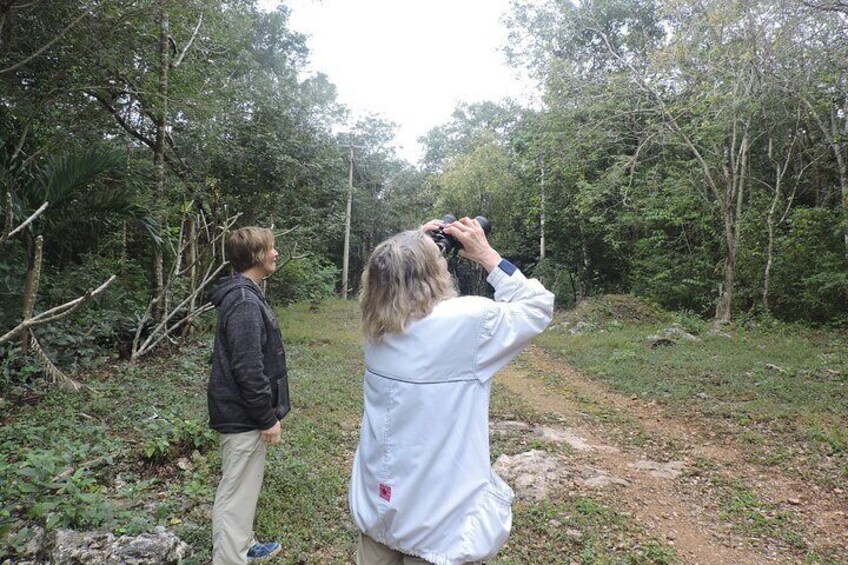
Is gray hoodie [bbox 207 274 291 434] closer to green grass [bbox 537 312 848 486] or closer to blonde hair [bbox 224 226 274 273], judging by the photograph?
blonde hair [bbox 224 226 274 273]

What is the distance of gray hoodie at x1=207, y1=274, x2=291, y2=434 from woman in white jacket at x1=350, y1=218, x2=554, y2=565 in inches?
42.4

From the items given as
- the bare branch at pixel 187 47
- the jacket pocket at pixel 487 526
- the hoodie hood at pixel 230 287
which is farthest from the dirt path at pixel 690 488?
the bare branch at pixel 187 47

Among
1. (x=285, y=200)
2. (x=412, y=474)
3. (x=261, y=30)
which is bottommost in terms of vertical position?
(x=412, y=474)

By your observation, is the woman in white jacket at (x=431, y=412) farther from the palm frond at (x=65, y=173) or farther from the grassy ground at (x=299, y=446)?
the palm frond at (x=65, y=173)

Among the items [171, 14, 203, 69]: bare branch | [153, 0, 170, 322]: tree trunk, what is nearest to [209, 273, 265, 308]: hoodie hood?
[153, 0, 170, 322]: tree trunk

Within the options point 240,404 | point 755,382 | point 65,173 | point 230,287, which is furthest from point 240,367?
point 755,382

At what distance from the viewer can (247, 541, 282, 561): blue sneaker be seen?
9.45ft

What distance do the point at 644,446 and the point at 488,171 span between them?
18775 mm

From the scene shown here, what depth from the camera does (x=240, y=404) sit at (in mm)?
2492

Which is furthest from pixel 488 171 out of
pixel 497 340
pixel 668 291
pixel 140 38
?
pixel 497 340

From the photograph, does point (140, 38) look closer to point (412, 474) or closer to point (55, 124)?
point (55, 124)

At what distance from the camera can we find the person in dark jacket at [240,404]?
246cm

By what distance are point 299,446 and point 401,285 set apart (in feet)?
11.9

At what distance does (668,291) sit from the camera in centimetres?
1480
